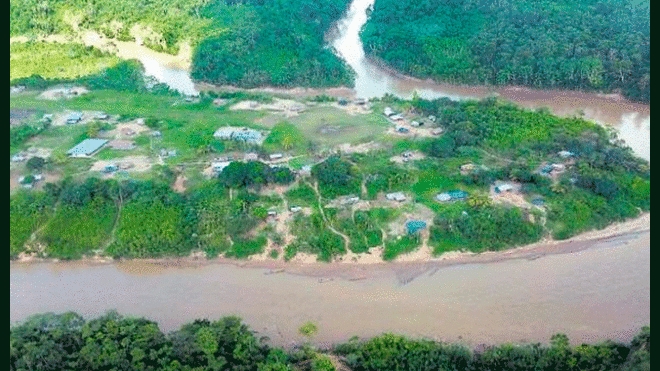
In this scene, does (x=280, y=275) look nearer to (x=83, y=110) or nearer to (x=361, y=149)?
(x=361, y=149)

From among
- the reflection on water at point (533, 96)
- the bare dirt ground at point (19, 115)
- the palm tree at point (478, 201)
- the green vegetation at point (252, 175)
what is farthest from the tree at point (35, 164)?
the reflection on water at point (533, 96)

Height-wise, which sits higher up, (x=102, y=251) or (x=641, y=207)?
(x=641, y=207)

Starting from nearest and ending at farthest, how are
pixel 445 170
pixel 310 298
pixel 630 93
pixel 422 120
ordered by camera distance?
pixel 310 298 < pixel 445 170 < pixel 422 120 < pixel 630 93

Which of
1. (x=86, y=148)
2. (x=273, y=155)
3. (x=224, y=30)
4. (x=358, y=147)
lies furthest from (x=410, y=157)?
(x=224, y=30)

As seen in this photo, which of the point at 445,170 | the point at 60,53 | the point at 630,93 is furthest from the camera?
the point at 60,53

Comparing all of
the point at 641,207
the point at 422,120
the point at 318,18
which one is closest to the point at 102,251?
the point at 422,120

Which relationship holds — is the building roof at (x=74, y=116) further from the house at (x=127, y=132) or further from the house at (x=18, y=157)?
the house at (x=18, y=157)

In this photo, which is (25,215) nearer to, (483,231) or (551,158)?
(483,231)
